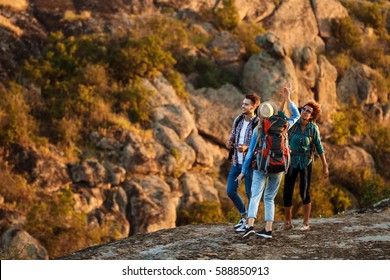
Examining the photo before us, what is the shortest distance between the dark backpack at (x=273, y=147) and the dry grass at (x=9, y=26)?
802 inches

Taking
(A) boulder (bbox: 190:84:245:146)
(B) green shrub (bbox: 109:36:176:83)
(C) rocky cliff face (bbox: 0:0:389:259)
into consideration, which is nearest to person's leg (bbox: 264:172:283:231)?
(C) rocky cliff face (bbox: 0:0:389:259)

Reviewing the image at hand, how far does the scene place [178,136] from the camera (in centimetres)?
2531

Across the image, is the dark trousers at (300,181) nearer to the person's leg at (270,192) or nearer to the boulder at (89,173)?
the person's leg at (270,192)

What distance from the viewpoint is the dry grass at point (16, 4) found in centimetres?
2784

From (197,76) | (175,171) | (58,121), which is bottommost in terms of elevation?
(175,171)

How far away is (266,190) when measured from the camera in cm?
932

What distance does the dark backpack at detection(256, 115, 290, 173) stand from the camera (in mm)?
9023

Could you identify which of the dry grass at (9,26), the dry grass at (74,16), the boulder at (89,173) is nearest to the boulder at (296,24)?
the dry grass at (74,16)

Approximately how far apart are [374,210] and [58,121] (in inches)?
527

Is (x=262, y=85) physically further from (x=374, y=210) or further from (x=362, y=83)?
(x=374, y=210)

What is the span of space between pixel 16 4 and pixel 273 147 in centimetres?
2229

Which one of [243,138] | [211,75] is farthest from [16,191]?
[243,138]

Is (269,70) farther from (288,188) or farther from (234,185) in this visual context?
(288,188)
